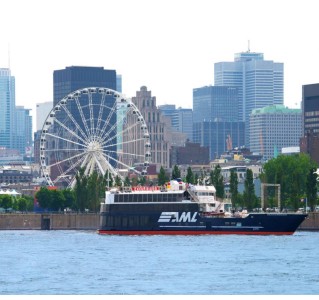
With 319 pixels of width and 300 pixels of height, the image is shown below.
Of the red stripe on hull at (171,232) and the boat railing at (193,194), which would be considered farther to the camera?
the boat railing at (193,194)

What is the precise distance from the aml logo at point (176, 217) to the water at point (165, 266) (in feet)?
19.5

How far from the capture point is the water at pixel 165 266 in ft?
348

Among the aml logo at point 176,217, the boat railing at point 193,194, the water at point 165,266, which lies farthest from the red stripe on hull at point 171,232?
the water at point 165,266

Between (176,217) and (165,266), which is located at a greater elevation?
(176,217)

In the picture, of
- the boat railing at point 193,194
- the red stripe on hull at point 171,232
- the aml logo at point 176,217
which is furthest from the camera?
the boat railing at point 193,194

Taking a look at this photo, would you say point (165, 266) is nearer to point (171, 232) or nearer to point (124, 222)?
point (171, 232)

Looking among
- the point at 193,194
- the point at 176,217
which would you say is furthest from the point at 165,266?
the point at 193,194

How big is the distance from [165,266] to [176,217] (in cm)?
5860

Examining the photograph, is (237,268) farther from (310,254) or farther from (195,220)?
(195,220)

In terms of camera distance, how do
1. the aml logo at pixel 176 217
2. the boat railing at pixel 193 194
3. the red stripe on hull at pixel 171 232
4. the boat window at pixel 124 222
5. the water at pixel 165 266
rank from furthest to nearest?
1. the boat window at pixel 124 222
2. the boat railing at pixel 193 194
3. the aml logo at pixel 176 217
4. the red stripe on hull at pixel 171 232
5. the water at pixel 165 266

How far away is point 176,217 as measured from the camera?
184625 millimetres

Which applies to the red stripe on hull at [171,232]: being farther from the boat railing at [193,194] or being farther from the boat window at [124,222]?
the boat railing at [193,194]

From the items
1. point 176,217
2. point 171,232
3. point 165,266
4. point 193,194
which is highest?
point 193,194
